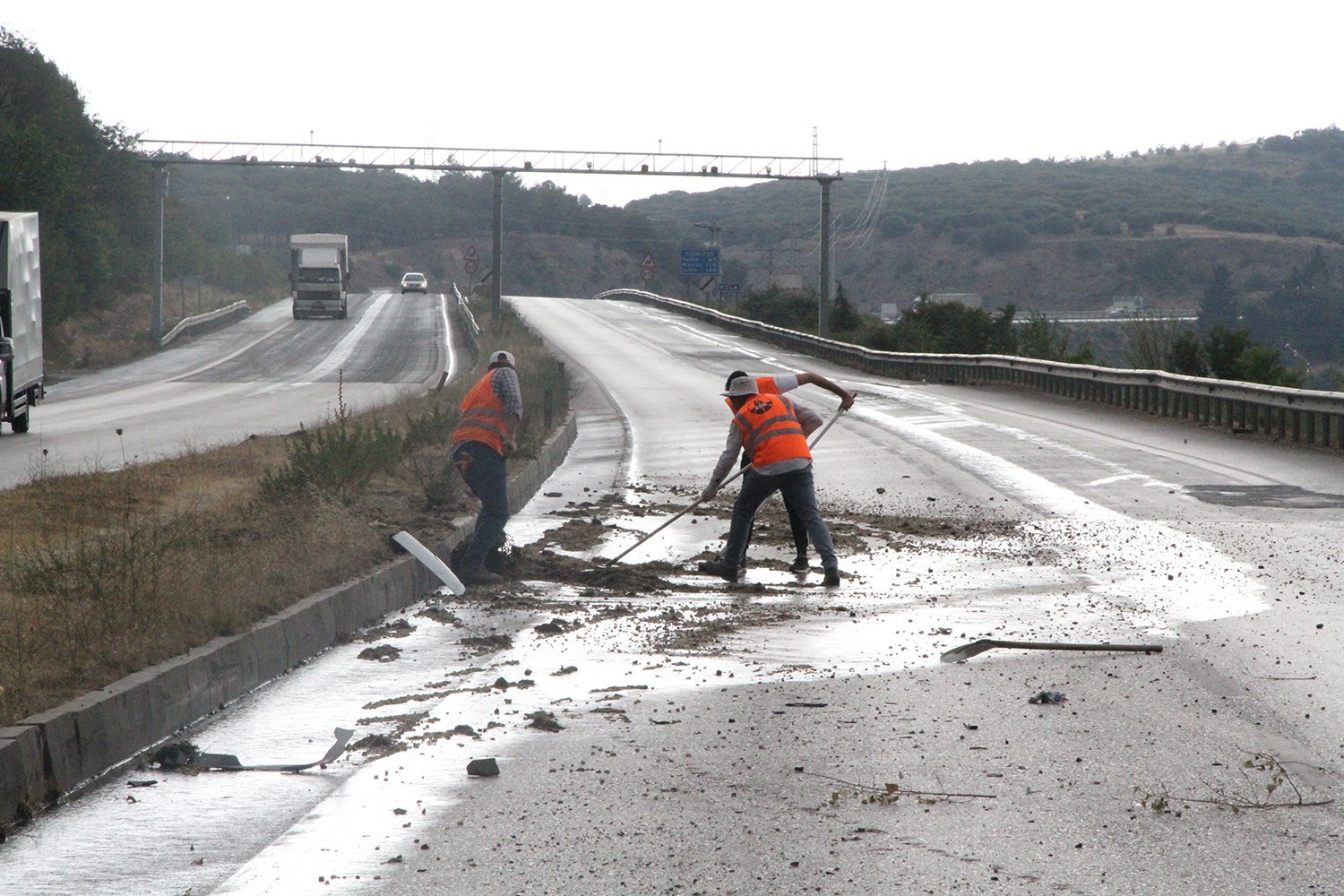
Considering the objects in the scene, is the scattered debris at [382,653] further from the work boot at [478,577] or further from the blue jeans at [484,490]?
the blue jeans at [484,490]

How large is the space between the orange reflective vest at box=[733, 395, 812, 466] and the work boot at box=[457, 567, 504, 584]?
2.25 metres

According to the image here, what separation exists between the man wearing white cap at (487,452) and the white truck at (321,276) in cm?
5596

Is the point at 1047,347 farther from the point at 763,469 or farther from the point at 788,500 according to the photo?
the point at 763,469

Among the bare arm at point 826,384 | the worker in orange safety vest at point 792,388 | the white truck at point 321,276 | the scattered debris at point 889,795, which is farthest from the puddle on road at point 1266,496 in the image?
the white truck at point 321,276

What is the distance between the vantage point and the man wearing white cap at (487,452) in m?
11.1

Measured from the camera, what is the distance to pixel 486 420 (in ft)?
37.3

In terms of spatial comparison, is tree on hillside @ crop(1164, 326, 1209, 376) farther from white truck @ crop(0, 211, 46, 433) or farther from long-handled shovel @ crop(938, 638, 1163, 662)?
long-handled shovel @ crop(938, 638, 1163, 662)

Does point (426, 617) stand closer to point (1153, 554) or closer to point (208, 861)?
point (208, 861)

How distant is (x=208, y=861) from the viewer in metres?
4.95

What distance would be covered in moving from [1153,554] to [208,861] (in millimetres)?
8895

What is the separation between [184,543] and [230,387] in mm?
31678

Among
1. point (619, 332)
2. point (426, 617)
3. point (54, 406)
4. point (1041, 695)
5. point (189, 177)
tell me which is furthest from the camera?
point (189, 177)

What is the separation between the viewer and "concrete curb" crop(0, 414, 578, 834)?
5.56 m

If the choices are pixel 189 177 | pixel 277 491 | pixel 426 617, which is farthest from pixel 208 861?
pixel 189 177
